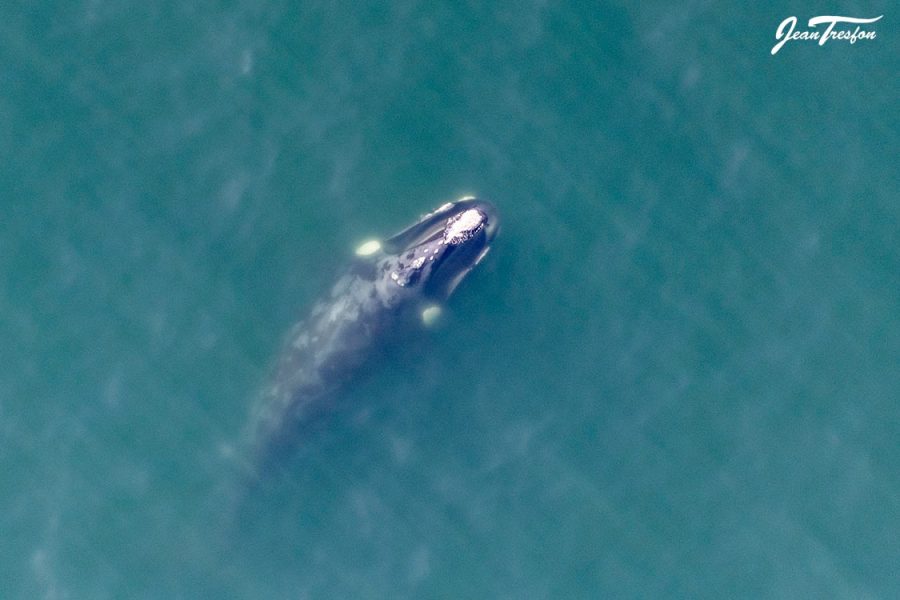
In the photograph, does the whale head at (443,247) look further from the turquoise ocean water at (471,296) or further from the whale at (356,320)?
the turquoise ocean water at (471,296)

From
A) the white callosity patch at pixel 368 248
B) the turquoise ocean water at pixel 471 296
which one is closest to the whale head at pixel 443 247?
the white callosity patch at pixel 368 248

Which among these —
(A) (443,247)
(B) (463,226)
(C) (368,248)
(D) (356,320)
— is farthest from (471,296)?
(D) (356,320)

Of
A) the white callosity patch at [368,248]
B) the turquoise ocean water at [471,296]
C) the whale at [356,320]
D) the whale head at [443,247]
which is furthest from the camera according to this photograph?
the white callosity patch at [368,248]

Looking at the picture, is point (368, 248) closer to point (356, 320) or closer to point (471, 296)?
point (356, 320)

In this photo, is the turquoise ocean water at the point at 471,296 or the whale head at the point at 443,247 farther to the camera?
the whale head at the point at 443,247

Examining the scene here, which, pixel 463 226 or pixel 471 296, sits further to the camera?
pixel 471 296

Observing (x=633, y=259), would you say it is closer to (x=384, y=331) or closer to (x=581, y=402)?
(x=581, y=402)

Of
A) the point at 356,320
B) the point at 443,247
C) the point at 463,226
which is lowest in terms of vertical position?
the point at 443,247
